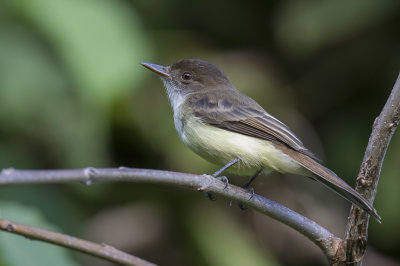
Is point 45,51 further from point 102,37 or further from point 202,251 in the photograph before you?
point 202,251

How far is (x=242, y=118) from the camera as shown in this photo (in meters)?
3.95

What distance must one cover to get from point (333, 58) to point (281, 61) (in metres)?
0.57

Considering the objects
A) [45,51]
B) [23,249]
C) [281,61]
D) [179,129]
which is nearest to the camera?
[23,249]

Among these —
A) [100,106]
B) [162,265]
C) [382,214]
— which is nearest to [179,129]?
[100,106]

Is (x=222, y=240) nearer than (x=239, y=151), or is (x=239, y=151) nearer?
(x=239, y=151)

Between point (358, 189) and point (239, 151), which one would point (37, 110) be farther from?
point (358, 189)

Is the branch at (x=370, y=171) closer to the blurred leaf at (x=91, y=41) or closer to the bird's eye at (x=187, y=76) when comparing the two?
the blurred leaf at (x=91, y=41)

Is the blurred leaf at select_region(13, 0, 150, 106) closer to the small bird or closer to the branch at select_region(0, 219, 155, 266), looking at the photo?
the small bird

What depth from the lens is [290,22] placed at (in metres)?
5.59

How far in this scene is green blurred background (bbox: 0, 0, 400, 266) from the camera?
4281mm

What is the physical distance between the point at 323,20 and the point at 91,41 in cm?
236

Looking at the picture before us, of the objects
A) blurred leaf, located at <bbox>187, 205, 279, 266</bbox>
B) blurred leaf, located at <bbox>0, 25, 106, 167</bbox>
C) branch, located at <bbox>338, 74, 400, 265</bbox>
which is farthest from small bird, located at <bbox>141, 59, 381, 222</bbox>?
blurred leaf, located at <bbox>187, 205, 279, 266</bbox>

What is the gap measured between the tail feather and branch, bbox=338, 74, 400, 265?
46 millimetres

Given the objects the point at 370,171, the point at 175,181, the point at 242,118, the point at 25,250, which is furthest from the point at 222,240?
the point at 175,181
